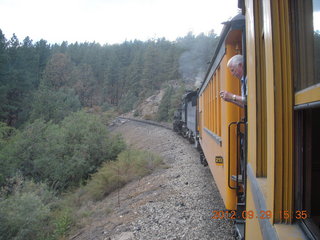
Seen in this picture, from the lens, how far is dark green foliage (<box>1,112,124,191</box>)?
1803 centimetres

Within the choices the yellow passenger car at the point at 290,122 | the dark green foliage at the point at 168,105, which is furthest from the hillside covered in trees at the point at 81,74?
the yellow passenger car at the point at 290,122

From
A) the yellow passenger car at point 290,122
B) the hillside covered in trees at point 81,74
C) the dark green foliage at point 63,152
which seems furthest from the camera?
the hillside covered in trees at point 81,74

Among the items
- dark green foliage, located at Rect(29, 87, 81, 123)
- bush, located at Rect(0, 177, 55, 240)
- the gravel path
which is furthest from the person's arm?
dark green foliage, located at Rect(29, 87, 81, 123)

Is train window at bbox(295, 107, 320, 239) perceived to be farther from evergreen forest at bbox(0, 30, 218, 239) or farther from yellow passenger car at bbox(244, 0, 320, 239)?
evergreen forest at bbox(0, 30, 218, 239)

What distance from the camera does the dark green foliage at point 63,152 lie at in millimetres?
18031

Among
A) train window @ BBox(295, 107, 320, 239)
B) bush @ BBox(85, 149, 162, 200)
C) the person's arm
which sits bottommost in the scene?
bush @ BBox(85, 149, 162, 200)

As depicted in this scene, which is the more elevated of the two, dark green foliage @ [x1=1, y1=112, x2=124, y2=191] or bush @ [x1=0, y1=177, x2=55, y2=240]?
dark green foliage @ [x1=1, y1=112, x2=124, y2=191]

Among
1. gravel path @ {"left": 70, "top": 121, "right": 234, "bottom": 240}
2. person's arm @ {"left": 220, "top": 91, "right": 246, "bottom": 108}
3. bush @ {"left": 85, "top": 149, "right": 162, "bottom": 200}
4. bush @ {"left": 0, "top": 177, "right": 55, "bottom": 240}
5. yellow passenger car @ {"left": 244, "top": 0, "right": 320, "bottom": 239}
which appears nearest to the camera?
yellow passenger car @ {"left": 244, "top": 0, "right": 320, "bottom": 239}

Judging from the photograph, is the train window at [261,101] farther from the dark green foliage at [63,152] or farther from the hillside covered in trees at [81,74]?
the hillside covered in trees at [81,74]

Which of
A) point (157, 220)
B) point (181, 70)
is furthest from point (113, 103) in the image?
point (157, 220)

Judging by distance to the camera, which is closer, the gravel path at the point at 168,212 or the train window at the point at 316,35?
the train window at the point at 316,35

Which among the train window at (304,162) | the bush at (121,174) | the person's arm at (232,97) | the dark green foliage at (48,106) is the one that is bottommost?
the bush at (121,174)

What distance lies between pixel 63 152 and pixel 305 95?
1994 centimetres

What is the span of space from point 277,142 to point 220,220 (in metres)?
4.75
